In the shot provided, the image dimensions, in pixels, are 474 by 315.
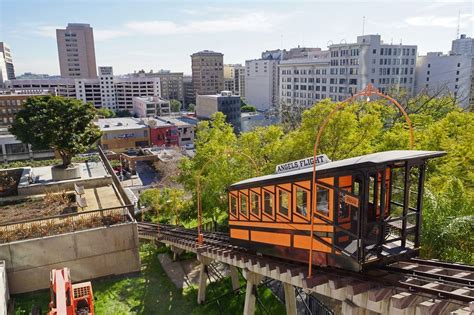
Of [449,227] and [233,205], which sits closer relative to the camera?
[449,227]

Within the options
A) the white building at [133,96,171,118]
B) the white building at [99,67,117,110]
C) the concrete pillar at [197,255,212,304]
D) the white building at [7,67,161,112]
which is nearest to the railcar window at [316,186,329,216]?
the concrete pillar at [197,255,212,304]

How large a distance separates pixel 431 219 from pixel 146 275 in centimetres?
1433

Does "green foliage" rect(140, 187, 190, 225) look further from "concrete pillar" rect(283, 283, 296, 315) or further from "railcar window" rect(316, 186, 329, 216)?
"railcar window" rect(316, 186, 329, 216)

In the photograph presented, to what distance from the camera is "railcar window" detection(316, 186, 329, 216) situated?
30.4ft

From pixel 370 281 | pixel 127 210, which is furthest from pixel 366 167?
pixel 127 210

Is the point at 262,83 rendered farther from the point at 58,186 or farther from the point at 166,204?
the point at 58,186

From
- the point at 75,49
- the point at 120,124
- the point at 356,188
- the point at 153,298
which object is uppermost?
the point at 75,49

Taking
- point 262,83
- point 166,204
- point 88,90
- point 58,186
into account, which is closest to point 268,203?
point 166,204

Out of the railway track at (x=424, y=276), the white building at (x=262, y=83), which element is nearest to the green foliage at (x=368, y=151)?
the railway track at (x=424, y=276)

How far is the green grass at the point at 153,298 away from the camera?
643 inches

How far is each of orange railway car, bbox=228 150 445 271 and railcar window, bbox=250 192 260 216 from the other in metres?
0.87

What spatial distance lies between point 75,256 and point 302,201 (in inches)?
509

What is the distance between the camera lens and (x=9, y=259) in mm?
16500

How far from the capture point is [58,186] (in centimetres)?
2475
